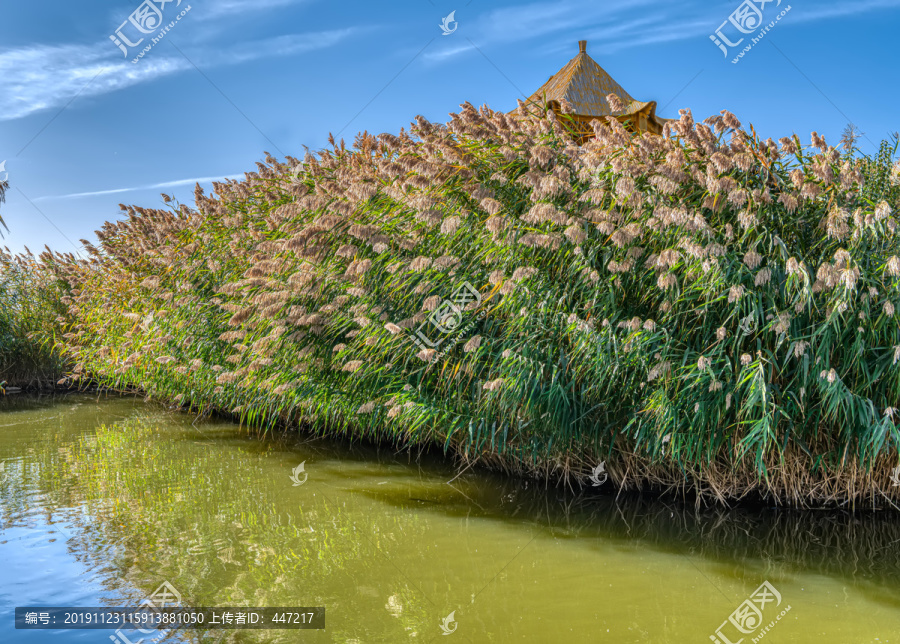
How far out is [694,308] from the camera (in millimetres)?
4031

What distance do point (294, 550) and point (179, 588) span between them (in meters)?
0.68

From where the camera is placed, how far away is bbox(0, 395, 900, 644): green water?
2889 mm

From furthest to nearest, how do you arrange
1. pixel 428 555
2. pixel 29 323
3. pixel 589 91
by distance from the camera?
pixel 589 91 → pixel 29 323 → pixel 428 555

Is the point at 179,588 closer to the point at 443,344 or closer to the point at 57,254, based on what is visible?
the point at 443,344

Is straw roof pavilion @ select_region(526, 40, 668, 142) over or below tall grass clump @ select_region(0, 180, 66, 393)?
over

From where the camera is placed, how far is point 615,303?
426 centimetres

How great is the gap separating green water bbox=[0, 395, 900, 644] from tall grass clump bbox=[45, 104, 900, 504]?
465 millimetres
